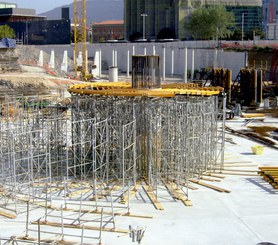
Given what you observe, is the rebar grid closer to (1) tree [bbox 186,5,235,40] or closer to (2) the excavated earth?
(2) the excavated earth

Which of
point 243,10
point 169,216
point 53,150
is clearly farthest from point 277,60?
point 243,10

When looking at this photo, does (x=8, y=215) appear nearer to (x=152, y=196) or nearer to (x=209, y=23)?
(x=152, y=196)

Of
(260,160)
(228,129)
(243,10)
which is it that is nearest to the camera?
(260,160)

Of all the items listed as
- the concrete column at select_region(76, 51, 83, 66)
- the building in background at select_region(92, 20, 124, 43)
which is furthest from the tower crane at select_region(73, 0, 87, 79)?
the building in background at select_region(92, 20, 124, 43)

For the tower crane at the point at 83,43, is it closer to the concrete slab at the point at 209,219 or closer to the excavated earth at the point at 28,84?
the excavated earth at the point at 28,84

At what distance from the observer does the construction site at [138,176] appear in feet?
53.7

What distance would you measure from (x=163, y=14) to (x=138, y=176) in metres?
101

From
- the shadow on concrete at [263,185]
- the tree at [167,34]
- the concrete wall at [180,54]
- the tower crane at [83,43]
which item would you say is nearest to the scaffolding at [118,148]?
the shadow on concrete at [263,185]

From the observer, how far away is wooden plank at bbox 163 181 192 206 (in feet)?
63.0

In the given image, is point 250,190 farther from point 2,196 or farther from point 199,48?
point 199,48

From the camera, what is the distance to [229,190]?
2077cm

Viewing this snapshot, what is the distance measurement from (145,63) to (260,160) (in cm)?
754

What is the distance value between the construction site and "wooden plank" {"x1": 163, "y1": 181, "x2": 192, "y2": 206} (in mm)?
41

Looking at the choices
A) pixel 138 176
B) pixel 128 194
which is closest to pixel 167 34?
pixel 138 176
